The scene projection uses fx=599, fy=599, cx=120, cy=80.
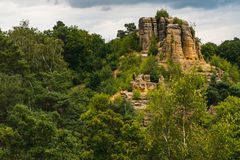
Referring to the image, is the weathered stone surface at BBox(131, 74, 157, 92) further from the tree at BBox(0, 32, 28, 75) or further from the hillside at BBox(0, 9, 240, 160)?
the tree at BBox(0, 32, 28, 75)

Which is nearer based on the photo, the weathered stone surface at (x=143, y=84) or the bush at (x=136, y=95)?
the bush at (x=136, y=95)

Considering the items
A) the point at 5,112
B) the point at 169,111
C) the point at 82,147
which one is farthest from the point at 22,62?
the point at 169,111

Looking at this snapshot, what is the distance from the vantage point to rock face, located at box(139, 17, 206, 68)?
204 ft

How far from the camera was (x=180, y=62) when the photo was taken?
201 feet

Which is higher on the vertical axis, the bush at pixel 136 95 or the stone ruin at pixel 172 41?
the stone ruin at pixel 172 41

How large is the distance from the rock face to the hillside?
107 millimetres

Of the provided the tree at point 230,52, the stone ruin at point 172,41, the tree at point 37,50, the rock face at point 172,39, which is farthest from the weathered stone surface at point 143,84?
the tree at point 230,52

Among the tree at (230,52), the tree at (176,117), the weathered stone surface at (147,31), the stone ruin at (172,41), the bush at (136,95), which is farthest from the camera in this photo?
the tree at (230,52)

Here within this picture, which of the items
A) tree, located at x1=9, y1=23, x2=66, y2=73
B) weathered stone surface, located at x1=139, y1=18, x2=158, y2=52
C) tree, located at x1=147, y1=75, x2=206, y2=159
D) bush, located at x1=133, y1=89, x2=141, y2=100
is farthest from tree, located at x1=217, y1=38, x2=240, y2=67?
tree, located at x1=147, y1=75, x2=206, y2=159

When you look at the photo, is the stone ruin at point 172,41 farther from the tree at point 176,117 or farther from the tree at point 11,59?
the tree at point 176,117

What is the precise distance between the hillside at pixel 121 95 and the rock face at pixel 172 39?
0.35ft

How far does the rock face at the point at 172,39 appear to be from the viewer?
2447 inches

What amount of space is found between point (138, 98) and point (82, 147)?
20.4 meters

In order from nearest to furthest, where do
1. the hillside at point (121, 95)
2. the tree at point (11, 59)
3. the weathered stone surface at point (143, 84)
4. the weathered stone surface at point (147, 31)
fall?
the hillside at point (121, 95)
the tree at point (11, 59)
the weathered stone surface at point (143, 84)
the weathered stone surface at point (147, 31)
